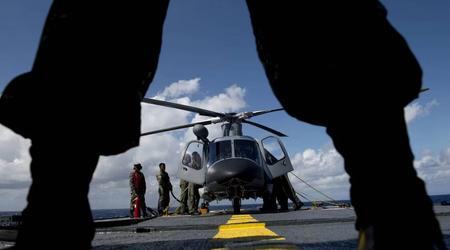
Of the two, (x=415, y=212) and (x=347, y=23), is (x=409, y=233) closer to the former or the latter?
(x=415, y=212)

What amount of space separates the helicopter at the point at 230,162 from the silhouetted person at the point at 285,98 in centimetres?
920

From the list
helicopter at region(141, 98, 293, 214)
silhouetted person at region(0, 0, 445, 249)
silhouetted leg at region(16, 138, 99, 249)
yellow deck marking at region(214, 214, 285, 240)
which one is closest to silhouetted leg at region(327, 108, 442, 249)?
silhouetted person at region(0, 0, 445, 249)

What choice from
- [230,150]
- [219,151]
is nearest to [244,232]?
[230,150]

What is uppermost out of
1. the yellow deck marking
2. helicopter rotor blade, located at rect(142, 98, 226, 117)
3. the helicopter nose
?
helicopter rotor blade, located at rect(142, 98, 226, 117)

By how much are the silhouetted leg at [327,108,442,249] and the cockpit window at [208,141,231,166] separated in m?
10.7

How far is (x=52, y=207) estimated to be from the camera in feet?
3.06

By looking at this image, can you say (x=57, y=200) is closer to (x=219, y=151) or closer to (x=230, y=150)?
(x=230, y=150)

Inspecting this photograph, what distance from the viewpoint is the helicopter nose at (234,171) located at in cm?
1057

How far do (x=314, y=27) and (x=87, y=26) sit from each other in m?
0.67

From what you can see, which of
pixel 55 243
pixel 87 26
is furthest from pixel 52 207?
pixel 87 26

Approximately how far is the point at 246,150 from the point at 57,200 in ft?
36.1

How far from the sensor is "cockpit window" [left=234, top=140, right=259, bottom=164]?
1176 cm

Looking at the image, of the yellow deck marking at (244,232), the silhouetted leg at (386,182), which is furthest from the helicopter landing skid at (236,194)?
the silhouetted leg at (386,182)

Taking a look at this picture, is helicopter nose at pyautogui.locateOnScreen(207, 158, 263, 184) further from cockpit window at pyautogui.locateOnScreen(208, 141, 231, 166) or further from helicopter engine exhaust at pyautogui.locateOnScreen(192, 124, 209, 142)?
helicopter engine exhaust at pyautogui.locateOnScreen(192, 124, 209, 142)
